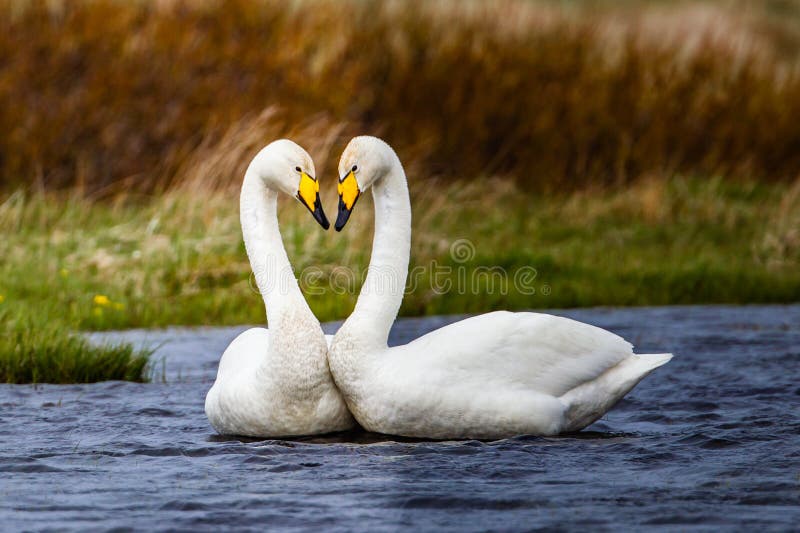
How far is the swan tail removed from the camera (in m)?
7.70

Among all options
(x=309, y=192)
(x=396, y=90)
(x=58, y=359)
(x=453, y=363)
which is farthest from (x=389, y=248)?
(x=396, y=90)

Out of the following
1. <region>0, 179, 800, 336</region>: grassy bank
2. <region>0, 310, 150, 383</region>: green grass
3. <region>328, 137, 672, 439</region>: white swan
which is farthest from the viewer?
<region>0, 179, 800, 336</region>: grassy bank

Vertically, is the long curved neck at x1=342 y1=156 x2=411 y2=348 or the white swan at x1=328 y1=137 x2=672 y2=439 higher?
the long curved neck at x1=342 y1=156 x2=411 y2=348

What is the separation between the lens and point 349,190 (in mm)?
7402

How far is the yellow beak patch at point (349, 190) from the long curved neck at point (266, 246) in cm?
47

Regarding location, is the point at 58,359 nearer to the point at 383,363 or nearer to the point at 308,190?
the point at 308,190

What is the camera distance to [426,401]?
7.23m

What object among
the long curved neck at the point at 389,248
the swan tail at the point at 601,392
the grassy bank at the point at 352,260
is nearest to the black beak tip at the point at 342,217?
the long curved neck at the point at 389,248

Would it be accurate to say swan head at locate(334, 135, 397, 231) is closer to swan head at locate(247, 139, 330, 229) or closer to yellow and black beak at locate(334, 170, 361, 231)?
yellow and black beak at locate(334, 170, 361, 231)

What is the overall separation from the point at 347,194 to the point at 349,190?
40 mm

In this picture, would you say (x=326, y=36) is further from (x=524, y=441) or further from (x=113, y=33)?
(x=524, y=441)

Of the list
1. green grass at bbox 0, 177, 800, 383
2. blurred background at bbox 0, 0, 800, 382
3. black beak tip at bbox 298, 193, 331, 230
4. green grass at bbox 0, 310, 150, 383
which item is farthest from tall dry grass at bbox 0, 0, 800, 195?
black beak tip at bbox 298, 193, 331, 230

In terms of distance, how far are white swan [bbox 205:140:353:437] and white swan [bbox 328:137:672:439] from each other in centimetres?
14

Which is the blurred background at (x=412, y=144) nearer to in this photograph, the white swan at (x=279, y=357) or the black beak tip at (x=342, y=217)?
the white swan at (x=279, y=357)
